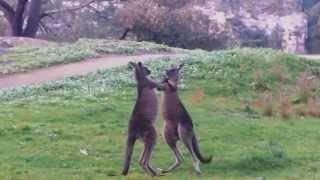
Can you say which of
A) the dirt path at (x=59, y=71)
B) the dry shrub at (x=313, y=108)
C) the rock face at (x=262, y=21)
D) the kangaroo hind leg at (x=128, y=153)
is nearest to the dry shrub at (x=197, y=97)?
the dry shrub at (x=313, y=108)

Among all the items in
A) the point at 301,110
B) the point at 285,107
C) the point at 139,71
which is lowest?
the point at 301,110

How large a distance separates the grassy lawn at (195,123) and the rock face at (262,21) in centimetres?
1563

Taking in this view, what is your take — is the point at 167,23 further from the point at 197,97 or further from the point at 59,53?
the point at 197,97

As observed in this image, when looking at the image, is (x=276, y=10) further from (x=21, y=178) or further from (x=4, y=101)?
(x=21, y=178)

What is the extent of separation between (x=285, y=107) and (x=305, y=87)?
206cm

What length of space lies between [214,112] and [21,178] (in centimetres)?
683

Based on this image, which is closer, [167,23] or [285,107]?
[285,107]

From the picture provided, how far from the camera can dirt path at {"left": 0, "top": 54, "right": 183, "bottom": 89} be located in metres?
21.0

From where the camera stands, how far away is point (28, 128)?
1405cm

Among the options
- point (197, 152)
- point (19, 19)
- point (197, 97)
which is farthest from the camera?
point (19, 19)

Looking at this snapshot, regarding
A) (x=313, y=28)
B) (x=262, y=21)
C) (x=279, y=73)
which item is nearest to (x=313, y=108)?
(x=279, y=73)

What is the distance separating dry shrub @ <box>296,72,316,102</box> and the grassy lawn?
94 mm

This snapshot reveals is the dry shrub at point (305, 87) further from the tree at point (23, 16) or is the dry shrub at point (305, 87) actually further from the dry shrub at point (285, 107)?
the tree at point (23, 16)

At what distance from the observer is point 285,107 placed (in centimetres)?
1692
